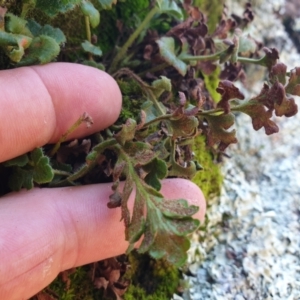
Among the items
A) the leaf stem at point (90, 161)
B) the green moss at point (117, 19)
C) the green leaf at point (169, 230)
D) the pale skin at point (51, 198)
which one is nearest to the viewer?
the green leaf at point (169, 230)

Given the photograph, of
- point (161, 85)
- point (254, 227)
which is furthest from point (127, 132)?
point (254, 227)

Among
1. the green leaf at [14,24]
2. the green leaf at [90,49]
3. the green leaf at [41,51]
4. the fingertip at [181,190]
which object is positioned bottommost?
the fingertip at [181,190]

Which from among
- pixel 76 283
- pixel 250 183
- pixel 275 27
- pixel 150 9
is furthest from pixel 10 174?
pixel 275 27

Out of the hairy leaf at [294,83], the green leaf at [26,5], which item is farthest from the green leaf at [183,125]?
the green leaf at [26,5]

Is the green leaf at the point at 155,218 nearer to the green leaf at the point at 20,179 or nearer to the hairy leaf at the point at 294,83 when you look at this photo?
the green leaf at the point at 20,179

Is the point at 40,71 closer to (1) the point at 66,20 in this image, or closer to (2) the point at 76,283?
(1) the point at 66,20

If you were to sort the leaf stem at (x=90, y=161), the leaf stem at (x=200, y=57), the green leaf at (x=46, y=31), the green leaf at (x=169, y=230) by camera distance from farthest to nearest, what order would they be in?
1. the leaf stem at (x=200, y=57)
2. the green leaf at (x=46, y=31)
3. the leaf stem at (x=90, y=161)
4. the green leaf at (x=169, y=230)
